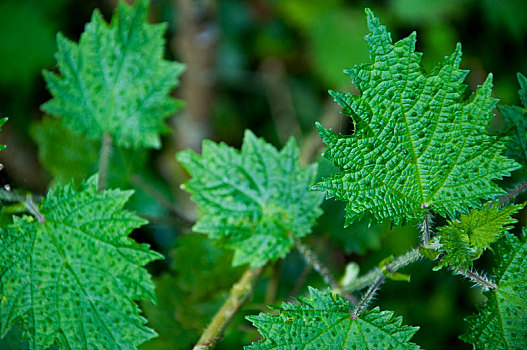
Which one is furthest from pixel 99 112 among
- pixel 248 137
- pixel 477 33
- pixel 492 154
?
pixel 477 33

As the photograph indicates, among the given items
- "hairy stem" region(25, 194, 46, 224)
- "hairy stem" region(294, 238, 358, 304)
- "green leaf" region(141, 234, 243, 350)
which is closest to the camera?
"hairy stem" region(25, 194, 46, 224)

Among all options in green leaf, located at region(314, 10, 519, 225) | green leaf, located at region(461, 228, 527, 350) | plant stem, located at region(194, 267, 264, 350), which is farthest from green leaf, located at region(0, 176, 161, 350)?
green leaf, located at region(461, 228, 527, 350)

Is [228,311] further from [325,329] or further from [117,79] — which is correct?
[117,79]

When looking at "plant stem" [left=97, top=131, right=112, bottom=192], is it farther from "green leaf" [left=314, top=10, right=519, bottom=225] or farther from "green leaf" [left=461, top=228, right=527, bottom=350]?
"green leaf" [left=461, top=228, right=527, bottom=350]

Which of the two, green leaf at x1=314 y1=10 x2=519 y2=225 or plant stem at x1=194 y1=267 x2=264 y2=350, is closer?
green leaf at x1=314 y1=10 x2=519 y2=225

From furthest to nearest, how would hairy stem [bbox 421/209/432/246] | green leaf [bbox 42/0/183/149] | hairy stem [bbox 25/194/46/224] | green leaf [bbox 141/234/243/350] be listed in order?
green leaf [bbox 141/234/243/350]
green leaf [bbox 42/0/183/149]
hairy stem [bbox 25/194/46/224]
hairy stem [bbox 421/209/432/246]

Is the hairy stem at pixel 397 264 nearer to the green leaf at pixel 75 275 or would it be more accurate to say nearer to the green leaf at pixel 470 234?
the green leaf at pixel 470 234
